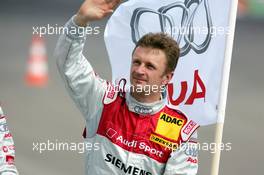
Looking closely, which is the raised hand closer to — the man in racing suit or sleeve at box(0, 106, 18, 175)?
the man in racing suit

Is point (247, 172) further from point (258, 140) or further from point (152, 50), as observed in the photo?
point (152, 50)

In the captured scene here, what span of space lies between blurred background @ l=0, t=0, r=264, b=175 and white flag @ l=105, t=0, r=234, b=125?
2.62 m

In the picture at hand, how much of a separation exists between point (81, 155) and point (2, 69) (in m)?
3.43

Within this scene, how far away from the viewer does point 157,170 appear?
385 centimetres

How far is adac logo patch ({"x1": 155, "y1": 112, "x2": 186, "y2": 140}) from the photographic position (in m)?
3.90

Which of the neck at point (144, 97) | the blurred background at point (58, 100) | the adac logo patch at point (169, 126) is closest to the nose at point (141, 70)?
the neck at point (144, 97)

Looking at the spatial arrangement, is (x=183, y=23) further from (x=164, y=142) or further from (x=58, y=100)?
(x=58, y=100)

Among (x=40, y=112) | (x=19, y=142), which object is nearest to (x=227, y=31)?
(x=19, y=142)

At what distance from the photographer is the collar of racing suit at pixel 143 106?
3859 millimetres

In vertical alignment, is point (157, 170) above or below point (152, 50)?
below

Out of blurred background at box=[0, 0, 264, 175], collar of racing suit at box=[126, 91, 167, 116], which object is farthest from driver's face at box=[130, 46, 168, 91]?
blurred background at box=[0, 0, 264, 175]

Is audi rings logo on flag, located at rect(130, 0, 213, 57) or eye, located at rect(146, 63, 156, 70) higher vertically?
audi rings logo on flag, located at rect(130, 0, 213, 57)

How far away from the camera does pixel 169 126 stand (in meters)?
3.92

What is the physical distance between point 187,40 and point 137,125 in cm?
121
